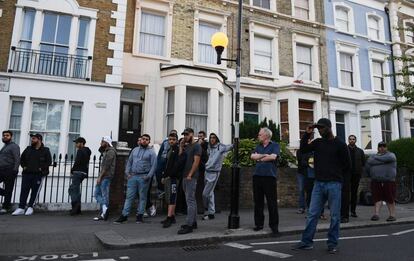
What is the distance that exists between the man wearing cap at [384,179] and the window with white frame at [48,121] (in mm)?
9922

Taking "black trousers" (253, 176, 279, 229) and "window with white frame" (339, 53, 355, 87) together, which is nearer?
"black trousers" (253, 176, 279, 229)

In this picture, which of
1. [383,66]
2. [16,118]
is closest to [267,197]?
[16,118]

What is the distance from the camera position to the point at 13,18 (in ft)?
41.1

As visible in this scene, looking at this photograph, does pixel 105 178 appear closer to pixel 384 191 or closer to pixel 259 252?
pixel 259 252

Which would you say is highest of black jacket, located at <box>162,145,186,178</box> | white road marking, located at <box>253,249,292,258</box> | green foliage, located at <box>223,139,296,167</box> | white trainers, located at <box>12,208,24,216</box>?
green foliage, located at <box>223,139,296,167</box>

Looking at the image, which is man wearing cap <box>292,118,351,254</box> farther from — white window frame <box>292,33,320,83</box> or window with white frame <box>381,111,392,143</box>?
window with white frame <box>381,111,392,143</box>

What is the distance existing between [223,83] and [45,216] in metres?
9.50

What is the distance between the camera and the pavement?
5754 millimetres

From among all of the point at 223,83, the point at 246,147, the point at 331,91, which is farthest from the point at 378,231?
the point at 331,91

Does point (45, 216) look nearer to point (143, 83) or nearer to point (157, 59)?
point (143, 83)

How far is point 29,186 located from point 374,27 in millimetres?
20753

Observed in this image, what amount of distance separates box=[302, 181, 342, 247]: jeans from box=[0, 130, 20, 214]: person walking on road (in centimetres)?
737

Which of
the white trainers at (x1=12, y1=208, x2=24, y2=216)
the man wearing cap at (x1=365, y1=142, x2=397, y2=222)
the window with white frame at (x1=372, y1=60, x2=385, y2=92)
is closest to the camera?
the man wearing cap at (x1=365, y1=142, x2=397, y2=222)

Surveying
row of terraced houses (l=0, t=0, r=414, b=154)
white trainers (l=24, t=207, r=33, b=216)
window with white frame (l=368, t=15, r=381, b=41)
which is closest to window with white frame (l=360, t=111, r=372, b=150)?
row of terraced houses (l=0, t=0, r=414, b=154)
